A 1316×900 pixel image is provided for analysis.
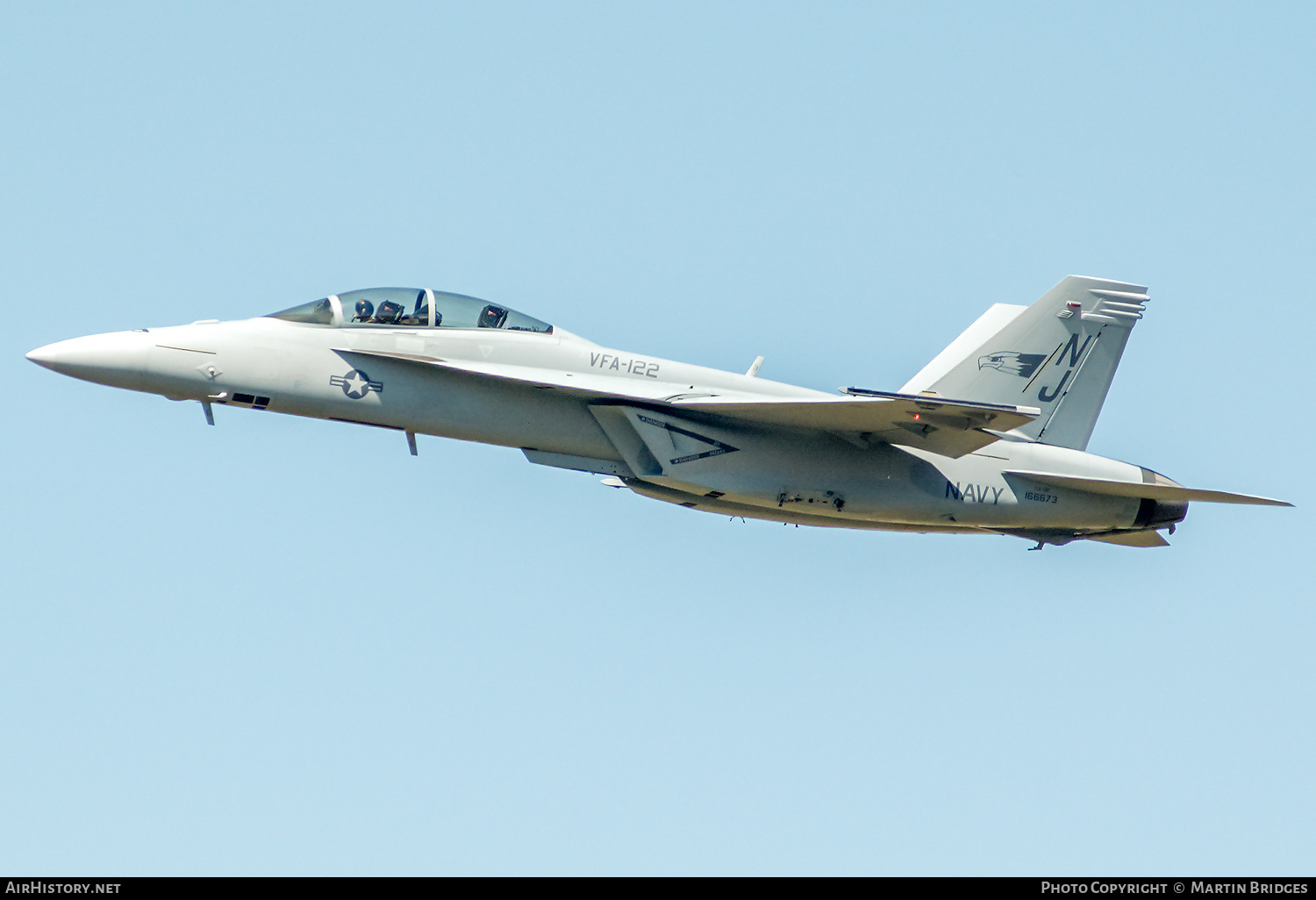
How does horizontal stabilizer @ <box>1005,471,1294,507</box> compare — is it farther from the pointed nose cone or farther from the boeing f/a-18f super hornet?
the pointed nose cone

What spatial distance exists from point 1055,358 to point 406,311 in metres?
8.70

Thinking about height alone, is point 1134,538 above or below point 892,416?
below

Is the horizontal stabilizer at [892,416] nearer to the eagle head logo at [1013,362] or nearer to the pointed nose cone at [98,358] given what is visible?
the eagle head logo at [1013,362]

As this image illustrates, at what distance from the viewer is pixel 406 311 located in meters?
16.1

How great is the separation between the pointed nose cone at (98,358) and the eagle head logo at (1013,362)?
10625mm

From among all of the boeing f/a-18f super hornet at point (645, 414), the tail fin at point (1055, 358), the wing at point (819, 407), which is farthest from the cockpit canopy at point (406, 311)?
the tail fin at point (1055, 358)

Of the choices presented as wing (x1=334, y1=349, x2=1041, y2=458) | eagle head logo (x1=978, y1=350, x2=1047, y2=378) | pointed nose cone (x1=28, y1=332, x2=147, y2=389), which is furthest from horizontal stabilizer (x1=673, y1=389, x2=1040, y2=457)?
pointed nose cone (x1=28, y1=332, x2=147, y2=389)

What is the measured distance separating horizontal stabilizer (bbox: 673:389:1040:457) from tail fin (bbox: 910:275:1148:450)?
2.12 metres

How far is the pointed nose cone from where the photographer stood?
14961 mm

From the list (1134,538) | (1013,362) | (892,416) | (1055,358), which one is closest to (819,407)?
(892,416)

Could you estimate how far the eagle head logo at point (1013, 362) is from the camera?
18.9 meters

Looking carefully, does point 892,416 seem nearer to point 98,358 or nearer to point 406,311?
point 406,311

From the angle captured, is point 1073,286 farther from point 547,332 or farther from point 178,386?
point 178,386
